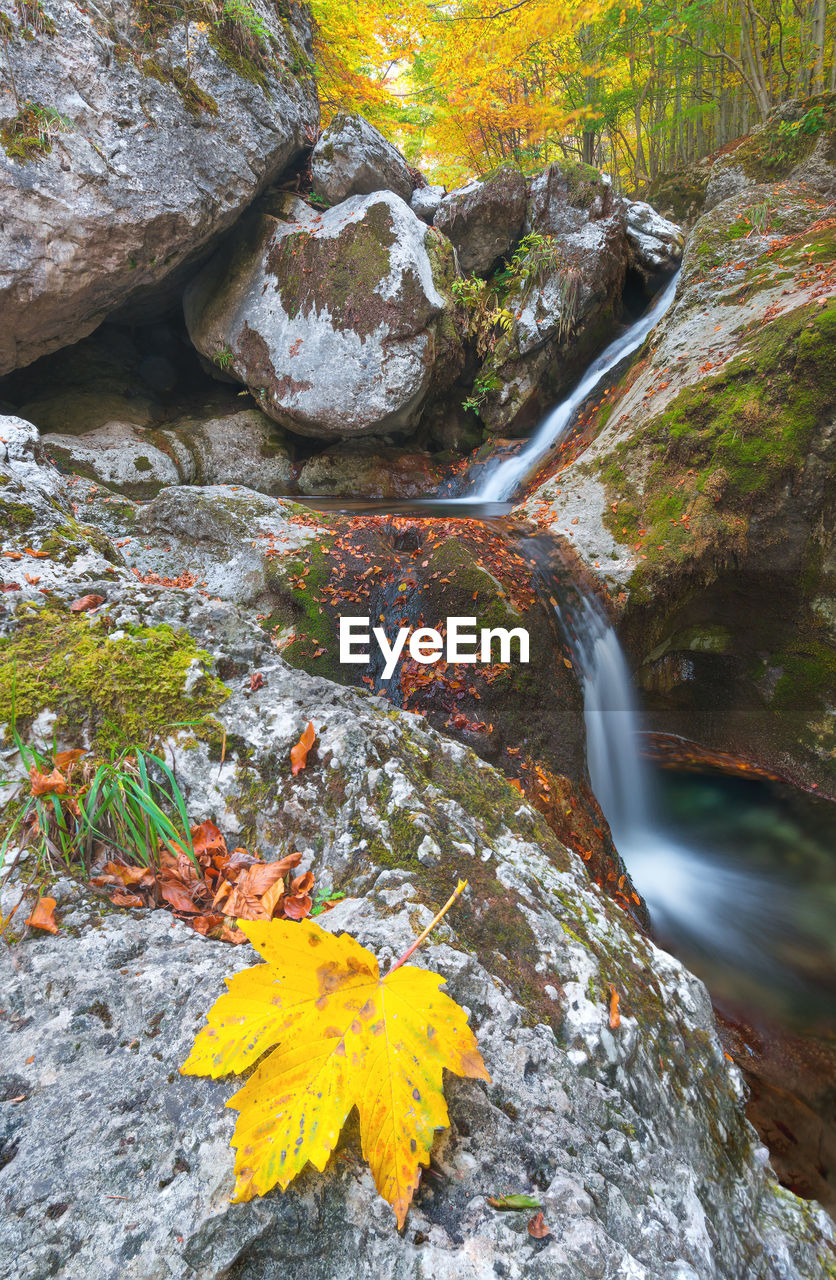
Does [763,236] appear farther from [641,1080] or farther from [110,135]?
[641,1080]

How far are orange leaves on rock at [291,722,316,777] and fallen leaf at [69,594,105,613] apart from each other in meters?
1.07

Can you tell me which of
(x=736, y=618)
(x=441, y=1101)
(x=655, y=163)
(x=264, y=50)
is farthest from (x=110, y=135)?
(x=655, y=163)

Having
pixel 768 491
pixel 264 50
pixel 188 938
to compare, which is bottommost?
pixel 188 938

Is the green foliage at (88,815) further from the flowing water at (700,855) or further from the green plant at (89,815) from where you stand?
the flowing water at (700,855)

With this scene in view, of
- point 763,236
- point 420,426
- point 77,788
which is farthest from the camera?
point 420,426

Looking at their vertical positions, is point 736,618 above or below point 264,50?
below

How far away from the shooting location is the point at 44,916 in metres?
1.16

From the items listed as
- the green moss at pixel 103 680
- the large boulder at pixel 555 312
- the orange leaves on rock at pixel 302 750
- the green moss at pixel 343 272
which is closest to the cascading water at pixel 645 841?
the orange leaves on rock at pixel 302 750

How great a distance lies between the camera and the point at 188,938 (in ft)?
3.87

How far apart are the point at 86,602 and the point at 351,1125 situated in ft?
6.24

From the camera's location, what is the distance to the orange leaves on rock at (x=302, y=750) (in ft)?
5.16

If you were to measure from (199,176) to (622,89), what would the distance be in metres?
12.5

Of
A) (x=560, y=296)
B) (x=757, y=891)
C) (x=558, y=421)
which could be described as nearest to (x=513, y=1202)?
(x=757, y=891)

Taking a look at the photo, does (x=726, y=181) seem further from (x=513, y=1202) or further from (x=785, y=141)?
(x=513, y=1202)
